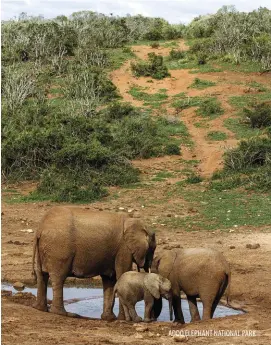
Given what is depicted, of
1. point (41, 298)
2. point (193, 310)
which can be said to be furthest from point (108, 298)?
point (193, 310)

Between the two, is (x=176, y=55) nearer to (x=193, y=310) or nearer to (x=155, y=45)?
(x=155, y=45)

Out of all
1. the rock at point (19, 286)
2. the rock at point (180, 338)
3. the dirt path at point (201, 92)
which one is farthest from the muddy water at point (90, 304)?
the dirt path at point (201, 92)

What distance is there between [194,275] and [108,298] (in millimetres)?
1086

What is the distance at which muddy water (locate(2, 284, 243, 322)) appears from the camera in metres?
8.88

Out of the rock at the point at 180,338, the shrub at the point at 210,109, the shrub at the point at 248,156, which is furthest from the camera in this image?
the shrub at the point at 210,109

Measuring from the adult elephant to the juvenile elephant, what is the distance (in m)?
0.33

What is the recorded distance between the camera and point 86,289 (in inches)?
394

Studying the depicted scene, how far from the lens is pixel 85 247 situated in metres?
8.45

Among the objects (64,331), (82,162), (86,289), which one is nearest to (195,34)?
(82,162)

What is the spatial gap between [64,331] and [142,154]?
12661 millimetres

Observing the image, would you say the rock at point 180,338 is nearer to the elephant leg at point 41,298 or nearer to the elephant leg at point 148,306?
the elephant leg at point 148,306

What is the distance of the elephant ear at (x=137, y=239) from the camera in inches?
334

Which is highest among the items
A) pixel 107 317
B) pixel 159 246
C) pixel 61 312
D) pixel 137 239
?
pixel 137 239

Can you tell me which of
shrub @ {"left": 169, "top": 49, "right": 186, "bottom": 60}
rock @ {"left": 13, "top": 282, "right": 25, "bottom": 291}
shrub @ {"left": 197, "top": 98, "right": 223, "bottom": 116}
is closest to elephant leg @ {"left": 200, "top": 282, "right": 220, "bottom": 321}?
rock @ {"left": 13, "top": 282, "right": 25, "bottom": 291}
